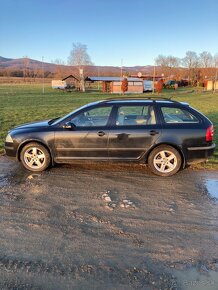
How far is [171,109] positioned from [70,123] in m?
2.18

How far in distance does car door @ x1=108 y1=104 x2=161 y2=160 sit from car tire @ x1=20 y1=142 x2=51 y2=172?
139 centimetres

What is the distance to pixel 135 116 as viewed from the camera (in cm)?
598

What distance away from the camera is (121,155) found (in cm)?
588

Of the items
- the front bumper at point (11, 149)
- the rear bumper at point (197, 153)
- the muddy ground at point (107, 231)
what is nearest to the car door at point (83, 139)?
the muddy ground at point (107, 231)

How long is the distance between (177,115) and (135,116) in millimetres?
891

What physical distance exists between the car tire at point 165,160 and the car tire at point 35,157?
2216 millimetres

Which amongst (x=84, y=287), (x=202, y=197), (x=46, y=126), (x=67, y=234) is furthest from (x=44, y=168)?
(x=84, y=287)

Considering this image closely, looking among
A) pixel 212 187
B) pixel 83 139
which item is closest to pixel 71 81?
pixel 83 139

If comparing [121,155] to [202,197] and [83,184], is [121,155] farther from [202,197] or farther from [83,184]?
[202,197]

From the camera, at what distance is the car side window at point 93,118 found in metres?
5.92

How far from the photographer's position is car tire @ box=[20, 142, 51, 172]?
5973 millimetres

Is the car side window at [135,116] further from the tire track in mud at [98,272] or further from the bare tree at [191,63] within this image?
the bare tree at [191,63]

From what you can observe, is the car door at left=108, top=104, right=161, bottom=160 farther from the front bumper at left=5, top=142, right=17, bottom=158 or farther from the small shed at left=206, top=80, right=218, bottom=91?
the small shed at left=206, top=80, right=218, bottom=91

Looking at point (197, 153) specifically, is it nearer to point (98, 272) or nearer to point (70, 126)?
point (70, 126)
